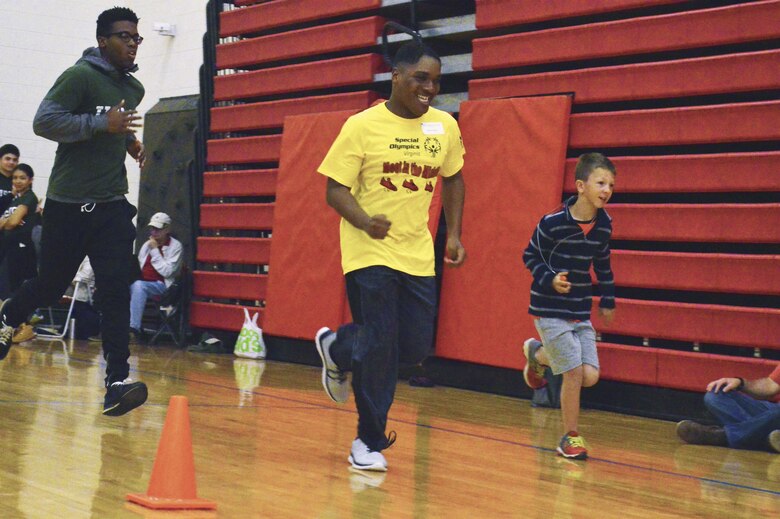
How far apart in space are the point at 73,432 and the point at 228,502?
5.08ft

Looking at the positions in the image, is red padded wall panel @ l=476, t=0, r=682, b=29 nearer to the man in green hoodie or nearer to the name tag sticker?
the name tag sticker

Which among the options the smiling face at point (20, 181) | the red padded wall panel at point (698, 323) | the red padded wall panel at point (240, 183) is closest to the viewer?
the red padded wall panel at point (698, 323)

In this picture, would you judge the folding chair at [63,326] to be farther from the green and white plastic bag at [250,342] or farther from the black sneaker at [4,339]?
the black sneaker at [4,339]

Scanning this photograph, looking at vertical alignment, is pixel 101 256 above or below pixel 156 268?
above

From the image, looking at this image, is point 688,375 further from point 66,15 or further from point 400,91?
point 66,15

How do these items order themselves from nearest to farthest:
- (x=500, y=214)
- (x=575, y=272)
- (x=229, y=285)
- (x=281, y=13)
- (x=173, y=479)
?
(x=173, y=479), (x=575, y=272), (x=500, y=214), (x=281, y=13), (x=229, y=285)

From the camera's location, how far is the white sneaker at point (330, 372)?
15.9 ft

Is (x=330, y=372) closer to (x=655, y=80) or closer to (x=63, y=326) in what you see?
(x=655, y=80)

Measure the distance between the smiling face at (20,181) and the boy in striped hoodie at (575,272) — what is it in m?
6.30

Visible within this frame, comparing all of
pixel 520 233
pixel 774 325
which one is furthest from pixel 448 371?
pixel 774 325

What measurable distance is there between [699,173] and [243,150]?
5072 mm

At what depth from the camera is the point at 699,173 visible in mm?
7023

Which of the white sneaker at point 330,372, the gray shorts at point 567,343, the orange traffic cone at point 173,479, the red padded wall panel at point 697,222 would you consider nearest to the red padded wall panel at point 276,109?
the red padded wall panel at point 697,222

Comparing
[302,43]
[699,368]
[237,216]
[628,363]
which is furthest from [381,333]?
[237,216]
